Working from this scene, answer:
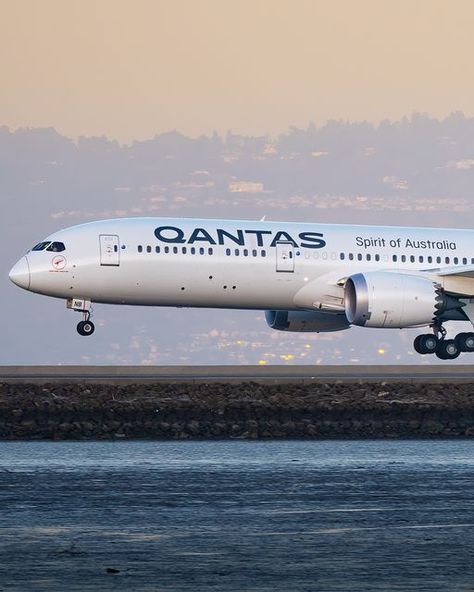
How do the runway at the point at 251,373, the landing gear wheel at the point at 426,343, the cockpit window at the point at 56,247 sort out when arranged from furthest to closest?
the landing gear wheel at the point at 426,343 < the cockpit window at the point at 56,247 < the runway at the point at 251,373

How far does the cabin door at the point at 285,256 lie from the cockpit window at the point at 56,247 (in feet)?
20.9

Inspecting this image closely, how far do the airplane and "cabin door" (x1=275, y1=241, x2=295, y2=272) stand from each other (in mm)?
30

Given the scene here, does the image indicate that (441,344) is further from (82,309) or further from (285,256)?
(82,309)

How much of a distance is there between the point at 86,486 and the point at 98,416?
31.3ft

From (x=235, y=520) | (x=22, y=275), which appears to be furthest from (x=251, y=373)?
(x=235, y=520)

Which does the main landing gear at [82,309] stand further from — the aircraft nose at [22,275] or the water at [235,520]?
the water at [235,520]

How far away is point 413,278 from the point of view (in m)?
44.7

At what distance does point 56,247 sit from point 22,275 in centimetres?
128

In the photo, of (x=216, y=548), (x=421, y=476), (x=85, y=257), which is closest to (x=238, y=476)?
(x=421, y=476)

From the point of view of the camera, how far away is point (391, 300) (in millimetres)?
43469

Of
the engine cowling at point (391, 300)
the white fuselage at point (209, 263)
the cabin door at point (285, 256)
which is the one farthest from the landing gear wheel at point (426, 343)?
the cabin door at point (285, 256)

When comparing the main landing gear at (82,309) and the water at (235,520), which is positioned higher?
the main landing gear at (82,309)

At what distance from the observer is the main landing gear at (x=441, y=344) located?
46.0 meters

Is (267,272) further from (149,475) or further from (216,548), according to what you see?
(216,548)
